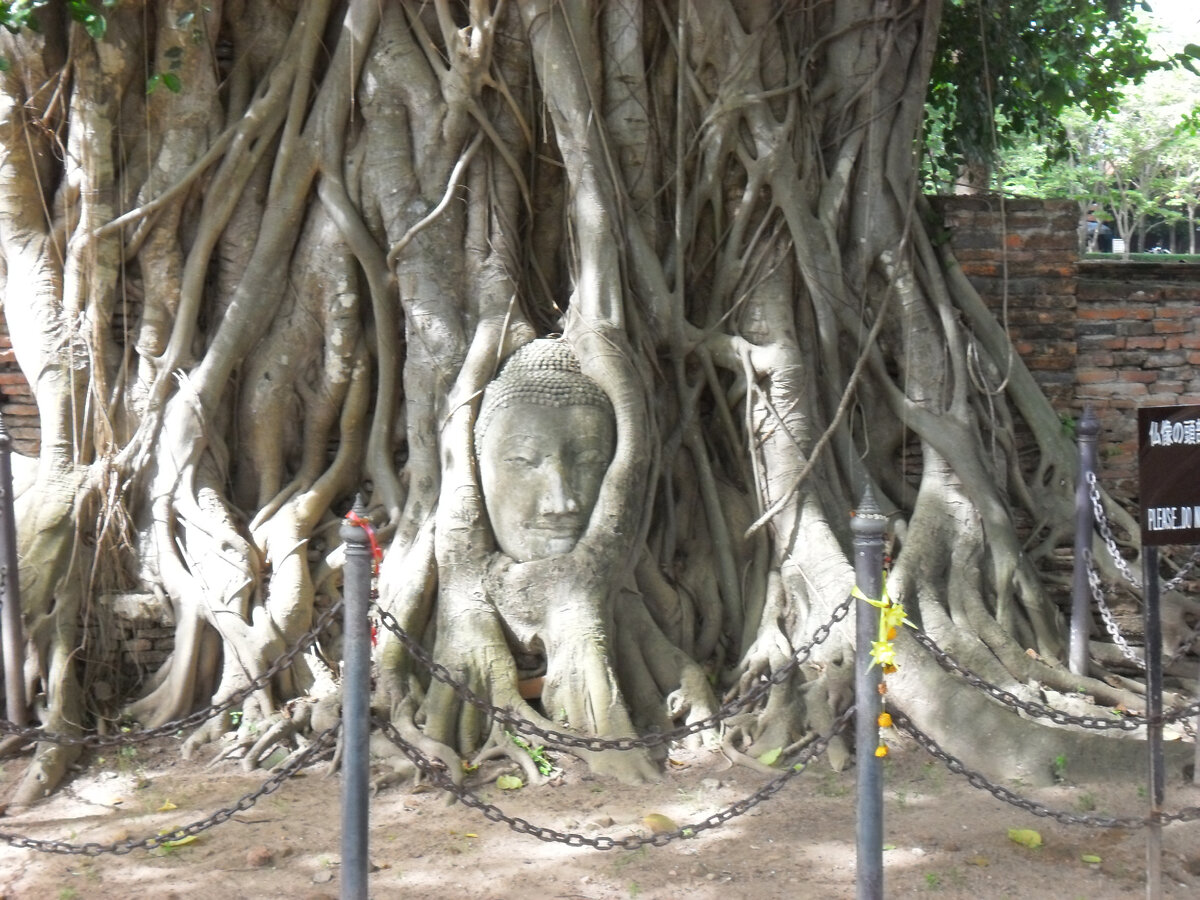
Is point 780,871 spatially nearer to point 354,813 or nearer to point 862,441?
point 354,813

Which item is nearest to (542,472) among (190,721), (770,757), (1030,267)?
(770,757)

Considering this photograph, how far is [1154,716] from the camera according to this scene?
3420 millimetres

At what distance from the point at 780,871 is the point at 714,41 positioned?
3484mm

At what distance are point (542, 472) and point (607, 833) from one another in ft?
4.85

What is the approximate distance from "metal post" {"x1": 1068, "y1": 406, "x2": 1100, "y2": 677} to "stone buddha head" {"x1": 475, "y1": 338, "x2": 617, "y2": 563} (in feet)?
6.10

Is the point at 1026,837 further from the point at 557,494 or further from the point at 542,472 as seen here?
the point at 542,472

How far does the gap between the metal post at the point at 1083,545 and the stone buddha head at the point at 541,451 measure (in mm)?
1859

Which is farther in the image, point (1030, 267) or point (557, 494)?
point (1030, 267)

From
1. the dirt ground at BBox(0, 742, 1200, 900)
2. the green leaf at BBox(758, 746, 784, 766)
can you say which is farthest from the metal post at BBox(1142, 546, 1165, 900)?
the green leaf at BBox(758, 746, 784, 766)

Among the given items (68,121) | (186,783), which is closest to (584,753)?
(186,783)

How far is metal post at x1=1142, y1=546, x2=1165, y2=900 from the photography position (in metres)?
3.38

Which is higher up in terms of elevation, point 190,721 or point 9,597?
point 9,597

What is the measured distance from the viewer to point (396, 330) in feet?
17.9

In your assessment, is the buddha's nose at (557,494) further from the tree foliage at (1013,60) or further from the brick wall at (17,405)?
the tree foliage at (1013,60)
